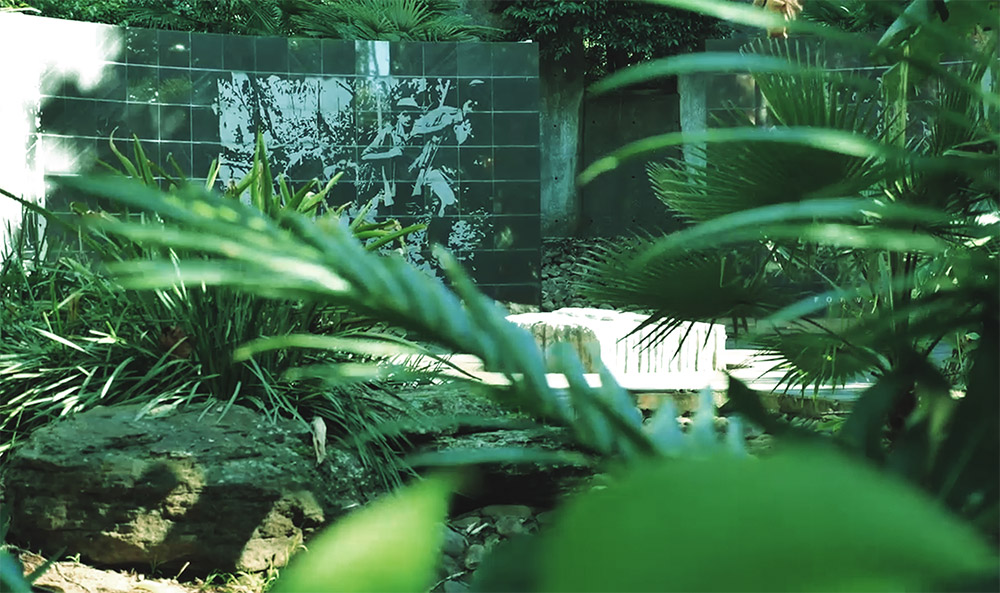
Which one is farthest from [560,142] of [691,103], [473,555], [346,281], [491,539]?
[346,281]

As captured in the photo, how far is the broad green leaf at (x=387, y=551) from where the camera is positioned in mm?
167

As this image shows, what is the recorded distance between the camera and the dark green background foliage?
486 inches

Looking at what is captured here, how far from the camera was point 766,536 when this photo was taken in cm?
14

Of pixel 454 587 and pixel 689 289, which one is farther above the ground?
pixel 689 289

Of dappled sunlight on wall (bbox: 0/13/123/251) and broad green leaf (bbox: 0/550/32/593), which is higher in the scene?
dappled sunlight on wall (bbox: 0/13/123/251)

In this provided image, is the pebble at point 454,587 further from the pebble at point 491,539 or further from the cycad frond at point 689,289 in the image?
the cycad frond at point 689,289

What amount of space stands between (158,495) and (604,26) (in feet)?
34.1

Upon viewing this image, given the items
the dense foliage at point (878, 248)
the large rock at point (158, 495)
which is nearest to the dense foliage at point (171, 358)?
the large rock at point (158, 495)

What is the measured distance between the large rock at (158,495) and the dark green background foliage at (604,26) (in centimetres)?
997

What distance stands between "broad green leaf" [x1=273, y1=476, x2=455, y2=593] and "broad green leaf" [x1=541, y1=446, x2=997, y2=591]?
3 centimetres

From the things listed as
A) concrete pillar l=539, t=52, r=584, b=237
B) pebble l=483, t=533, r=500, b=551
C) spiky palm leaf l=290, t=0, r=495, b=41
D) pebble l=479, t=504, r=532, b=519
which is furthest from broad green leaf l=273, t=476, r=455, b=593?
concrete pillar l=539, t=52, r=584, b=237

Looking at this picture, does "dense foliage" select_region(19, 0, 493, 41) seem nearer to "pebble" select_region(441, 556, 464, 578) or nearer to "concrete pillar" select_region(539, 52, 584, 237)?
"concrete pillar" select_region(539, 52, 584, 237)

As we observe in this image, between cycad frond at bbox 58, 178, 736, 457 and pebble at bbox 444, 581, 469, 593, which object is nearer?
cycad frond at bbox 58, 178, 736, 457

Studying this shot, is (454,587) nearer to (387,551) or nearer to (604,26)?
(387,551)
